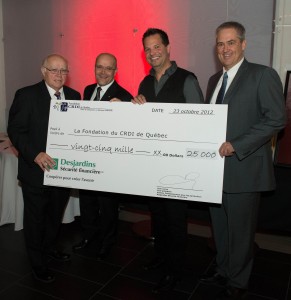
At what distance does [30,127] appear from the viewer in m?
A: 2.55

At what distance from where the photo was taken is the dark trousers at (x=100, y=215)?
299 centimetres

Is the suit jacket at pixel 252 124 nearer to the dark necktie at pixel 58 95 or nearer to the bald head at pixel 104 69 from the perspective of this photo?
the bald head at pixel 104 69

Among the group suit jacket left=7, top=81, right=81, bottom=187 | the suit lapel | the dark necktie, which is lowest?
suit jacket left=7, top=81, right=81, bottom=187

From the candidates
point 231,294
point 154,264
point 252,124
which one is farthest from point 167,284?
point 252,124

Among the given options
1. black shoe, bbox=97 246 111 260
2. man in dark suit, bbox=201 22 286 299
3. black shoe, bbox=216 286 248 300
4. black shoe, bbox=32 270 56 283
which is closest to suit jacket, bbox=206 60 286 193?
man in dark suit, bbox=201 22 286 299

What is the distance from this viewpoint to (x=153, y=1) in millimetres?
3791

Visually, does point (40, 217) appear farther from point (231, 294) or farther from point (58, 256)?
point (231, 294)

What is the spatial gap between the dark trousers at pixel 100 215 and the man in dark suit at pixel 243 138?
106 cm

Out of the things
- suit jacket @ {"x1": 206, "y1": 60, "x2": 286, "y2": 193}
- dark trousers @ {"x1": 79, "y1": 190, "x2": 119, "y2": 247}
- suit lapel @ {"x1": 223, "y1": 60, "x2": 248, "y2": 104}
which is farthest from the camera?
dark trousers @ {"x1": 79, "y1": 190, "x2": 119, "y2": 247}

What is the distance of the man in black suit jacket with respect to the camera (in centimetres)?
248

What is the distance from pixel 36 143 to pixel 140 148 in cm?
83

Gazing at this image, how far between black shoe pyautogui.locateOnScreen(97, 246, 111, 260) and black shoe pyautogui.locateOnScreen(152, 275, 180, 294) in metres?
0.66

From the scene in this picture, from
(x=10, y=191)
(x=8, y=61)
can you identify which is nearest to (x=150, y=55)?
(x=10, y=191)

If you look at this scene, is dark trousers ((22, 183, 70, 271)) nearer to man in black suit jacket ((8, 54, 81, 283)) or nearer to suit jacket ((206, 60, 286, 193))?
man in black suit jacket ((8, 54, 81, 283))
